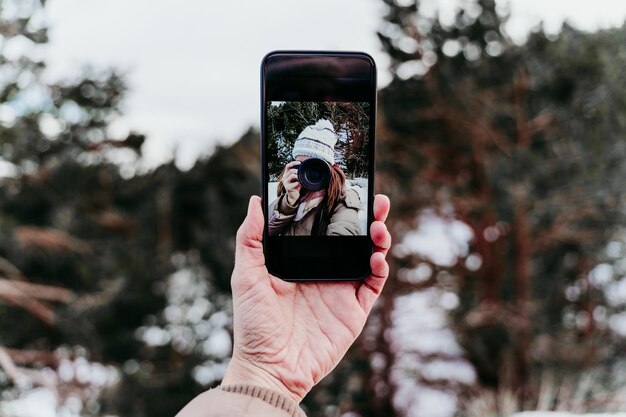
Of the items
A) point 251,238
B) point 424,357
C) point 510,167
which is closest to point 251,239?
point 251,238

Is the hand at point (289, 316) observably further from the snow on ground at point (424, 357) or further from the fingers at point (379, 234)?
the snow on ground at point (424, 357)

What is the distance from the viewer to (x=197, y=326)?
15.6 feet

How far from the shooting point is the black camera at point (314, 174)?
2.79ft

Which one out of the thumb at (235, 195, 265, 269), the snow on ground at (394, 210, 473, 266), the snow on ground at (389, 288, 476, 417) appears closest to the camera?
the thumb at (235, 195, 265, 269)

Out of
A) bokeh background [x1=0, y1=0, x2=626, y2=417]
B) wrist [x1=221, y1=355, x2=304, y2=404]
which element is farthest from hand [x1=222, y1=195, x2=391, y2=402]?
bokeh background [x1=0, y1=0, x2=626, y2=417]

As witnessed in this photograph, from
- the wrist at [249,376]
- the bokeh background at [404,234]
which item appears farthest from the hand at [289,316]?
the bokeh background at [404,234]

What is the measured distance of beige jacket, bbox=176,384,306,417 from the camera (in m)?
0.68

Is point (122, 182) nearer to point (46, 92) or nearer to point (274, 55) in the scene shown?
point (46, 92)

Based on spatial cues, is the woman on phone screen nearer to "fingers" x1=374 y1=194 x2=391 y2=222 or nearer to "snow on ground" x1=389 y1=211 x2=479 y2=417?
"fingers" x1=374 y1=194 x2=391 y2=222

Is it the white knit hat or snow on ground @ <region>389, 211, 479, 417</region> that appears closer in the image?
the white knit hat

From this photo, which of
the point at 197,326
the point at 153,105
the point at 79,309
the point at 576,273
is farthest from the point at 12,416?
the point at 576,273

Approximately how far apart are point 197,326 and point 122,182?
48.5 inches

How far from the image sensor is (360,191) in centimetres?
86

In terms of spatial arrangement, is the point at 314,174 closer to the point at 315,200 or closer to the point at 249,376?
the point at 315,200
